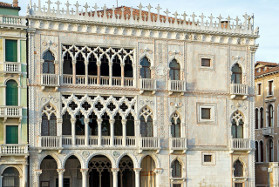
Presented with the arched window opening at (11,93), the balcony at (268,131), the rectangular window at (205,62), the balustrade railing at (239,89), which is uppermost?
the rectangular window at (205,62)

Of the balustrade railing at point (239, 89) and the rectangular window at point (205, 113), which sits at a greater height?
the balustrade railing at point (239, 89)

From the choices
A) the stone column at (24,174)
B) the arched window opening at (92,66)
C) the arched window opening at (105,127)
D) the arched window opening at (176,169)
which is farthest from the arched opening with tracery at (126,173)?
the stone column at (24,174)

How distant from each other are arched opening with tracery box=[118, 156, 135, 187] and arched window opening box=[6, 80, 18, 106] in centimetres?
798

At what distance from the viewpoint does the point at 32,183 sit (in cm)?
3638

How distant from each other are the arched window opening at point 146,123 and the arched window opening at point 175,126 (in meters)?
1.43

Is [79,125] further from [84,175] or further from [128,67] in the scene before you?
[128,67]

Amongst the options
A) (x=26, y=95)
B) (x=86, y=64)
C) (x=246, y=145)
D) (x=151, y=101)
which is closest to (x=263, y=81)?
(x=246, y=145)

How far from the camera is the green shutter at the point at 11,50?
120 feet

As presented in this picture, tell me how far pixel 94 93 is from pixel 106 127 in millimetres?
2287

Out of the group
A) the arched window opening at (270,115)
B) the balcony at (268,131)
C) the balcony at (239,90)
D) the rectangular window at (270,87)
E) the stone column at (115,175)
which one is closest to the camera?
the stone column at (115,175)

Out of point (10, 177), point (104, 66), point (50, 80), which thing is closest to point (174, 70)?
point (104, 66)

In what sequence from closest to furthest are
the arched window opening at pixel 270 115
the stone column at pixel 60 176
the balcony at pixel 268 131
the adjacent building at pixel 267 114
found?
the stone column at pixel 60 176
the adjacent building at pixel 267 114
the balcony at pixel 268 131
the arched window opening at pixel 270 115

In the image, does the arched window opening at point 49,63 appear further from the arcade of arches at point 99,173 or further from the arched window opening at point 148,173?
the arched window opening at point 148,173

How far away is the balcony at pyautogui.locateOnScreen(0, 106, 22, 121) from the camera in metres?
35.8
